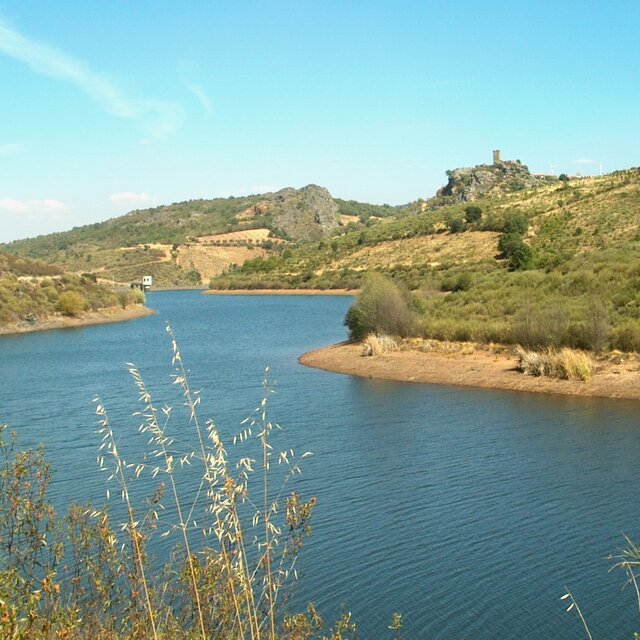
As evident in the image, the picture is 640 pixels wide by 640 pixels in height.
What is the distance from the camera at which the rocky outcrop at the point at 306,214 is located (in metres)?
174

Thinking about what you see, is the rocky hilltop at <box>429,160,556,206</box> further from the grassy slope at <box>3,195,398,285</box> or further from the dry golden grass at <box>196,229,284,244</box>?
the dry golden grass at <box>196,229,284,244</box>

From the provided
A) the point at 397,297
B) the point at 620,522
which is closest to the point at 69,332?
the point at 397,297

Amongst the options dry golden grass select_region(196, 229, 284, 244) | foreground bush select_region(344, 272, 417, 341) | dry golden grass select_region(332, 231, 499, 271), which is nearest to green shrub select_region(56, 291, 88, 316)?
dry golden grass select_region(332, 231, 499, 271)

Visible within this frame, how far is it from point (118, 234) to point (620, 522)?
631 feet

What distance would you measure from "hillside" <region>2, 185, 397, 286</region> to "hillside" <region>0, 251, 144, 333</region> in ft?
179

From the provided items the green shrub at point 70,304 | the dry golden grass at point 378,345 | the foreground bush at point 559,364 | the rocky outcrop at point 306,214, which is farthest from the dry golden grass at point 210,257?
the foreground bush at point 559,364

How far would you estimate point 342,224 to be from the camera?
187000 mm

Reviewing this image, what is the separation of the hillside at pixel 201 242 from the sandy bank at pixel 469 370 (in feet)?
334

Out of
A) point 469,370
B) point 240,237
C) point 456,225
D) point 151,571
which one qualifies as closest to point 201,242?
point 240,237

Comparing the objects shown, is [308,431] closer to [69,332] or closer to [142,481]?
[142,481]

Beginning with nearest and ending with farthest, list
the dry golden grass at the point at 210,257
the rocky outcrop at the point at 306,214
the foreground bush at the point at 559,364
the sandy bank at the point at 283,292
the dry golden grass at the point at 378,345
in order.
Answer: the foreground bush at the point at 559,364 < the dry golden grass at the point at 378,345 < the sandy bank at the point at 283,292 < the dry golden grass at the point at 210,257 < the rocky outcrop at the point at 306,214

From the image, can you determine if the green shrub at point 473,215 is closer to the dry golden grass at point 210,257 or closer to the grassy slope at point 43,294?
the grassy slope at point 43,294

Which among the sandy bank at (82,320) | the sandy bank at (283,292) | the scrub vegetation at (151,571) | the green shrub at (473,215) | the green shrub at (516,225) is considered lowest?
the sandy bank at (283,292)

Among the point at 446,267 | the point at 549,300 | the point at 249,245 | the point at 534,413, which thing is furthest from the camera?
the point at 249,245
